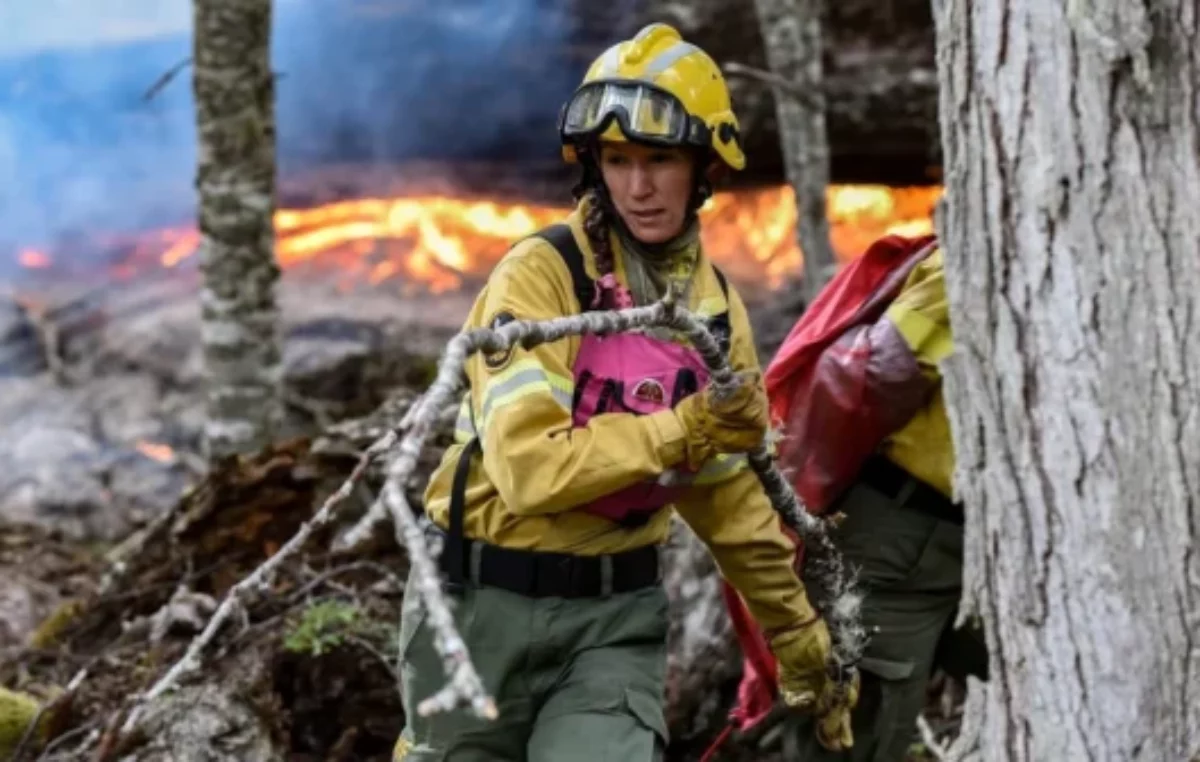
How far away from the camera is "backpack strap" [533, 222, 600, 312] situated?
3434 millimetres

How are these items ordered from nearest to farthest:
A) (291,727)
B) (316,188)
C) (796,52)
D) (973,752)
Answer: (973,752) → (291,727) → (796,52) → (316,188)

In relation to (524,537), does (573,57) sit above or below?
above

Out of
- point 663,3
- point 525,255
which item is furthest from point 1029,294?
point 663,3

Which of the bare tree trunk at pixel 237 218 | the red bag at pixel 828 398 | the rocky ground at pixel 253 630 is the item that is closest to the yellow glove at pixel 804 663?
the red bag at pixel 828 398

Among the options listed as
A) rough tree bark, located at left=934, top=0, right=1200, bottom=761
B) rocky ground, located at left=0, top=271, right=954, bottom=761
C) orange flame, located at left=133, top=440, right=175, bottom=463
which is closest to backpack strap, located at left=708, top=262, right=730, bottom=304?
rough tree bark, located at left=934, top=0, right=1200, bottom=761

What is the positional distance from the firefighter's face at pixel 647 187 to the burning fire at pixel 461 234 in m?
8.15

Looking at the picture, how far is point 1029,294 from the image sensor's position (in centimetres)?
267

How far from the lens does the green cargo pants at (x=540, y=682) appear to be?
3436 millimetres

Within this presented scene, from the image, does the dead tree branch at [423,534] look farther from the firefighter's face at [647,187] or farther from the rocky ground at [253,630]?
the rocky ground at [253,630]

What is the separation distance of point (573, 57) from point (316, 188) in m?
2.58

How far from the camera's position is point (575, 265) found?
11.3 ft

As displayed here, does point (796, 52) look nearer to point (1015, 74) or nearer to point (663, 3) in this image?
point (663, 3)

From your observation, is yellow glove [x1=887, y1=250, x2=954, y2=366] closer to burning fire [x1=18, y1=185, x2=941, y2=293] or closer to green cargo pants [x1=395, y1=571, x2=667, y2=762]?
green cargo pants [x1=395, y1=571, x2=667, y2=762]

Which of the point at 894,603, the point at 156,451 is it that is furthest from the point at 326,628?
the point at 156,451
